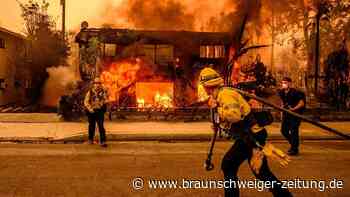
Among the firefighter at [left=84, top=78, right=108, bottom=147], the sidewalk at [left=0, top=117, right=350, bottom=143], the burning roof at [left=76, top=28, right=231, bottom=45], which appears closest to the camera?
the firefighter at [left=84, top=78, right=108, bottom=147]

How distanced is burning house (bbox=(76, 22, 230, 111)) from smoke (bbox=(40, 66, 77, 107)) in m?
8.74

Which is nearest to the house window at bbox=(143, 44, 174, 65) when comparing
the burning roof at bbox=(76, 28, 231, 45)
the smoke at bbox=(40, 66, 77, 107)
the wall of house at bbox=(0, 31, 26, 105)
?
the burning roof at bbox=(76, 28, 231, 45)

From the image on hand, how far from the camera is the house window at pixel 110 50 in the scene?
21.3 metres

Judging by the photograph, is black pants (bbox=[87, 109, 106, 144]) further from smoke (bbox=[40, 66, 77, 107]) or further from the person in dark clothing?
smoke (bbox=[40, 66, 77, 107])

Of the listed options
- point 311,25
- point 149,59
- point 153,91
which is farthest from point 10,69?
point 311,25

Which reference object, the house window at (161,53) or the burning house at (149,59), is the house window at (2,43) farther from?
the house window at (161,53)

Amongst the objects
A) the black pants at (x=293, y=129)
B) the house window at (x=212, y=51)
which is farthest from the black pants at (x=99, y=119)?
the house window at (x=212, y=51)

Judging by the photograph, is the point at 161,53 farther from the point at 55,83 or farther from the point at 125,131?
the point at 55,83

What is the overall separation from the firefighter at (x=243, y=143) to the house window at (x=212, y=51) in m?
16.4

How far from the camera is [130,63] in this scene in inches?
801

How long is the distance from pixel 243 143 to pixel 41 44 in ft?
87.4

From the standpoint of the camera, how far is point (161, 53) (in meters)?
21.6

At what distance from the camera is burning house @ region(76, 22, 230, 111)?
65.7 ft

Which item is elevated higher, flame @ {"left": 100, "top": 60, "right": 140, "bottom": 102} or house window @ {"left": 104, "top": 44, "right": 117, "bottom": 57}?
house window @ {"left": 104, "top": 44, "right": 117, "bottom": 57}
